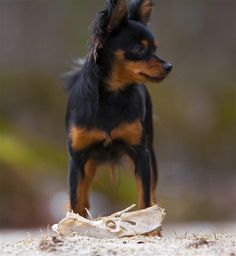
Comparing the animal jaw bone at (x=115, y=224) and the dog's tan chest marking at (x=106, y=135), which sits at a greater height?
the dog's tan chest marking at (x=106, y=135)

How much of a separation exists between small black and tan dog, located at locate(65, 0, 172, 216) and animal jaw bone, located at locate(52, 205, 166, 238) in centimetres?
92

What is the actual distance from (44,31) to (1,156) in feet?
13.0

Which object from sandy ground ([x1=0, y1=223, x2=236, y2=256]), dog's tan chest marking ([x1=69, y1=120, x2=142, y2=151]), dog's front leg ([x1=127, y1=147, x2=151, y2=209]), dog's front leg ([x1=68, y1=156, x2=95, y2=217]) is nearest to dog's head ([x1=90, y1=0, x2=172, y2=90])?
dog's tan chest marking ([x1=69, y1=120, x2=142, y2=151])

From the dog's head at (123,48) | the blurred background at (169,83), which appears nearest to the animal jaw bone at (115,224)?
the dog's head at (123,48)

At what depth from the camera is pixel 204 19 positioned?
20656 millimetres

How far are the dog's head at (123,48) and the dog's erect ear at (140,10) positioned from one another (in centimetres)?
16

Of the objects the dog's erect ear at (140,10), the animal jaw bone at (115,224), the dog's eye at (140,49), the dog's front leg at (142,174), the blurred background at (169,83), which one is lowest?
the animal jaw bone at (115,224)

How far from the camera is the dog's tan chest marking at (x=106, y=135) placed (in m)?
7.82

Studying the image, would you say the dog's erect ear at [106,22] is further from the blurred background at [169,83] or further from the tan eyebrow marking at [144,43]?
the blurred background at [169,83]

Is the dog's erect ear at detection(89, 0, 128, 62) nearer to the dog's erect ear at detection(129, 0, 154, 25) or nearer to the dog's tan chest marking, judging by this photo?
the dog's erect ear at detection(129, 0, 154, 25)

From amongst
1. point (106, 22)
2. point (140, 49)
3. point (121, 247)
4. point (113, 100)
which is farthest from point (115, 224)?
point (106, 22)

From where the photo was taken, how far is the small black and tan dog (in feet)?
25.1

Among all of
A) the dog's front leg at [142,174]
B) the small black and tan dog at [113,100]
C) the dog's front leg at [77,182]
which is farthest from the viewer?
the dog's front leg at [77,182]

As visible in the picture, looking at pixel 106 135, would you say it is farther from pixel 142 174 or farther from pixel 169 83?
pixel 169 83
